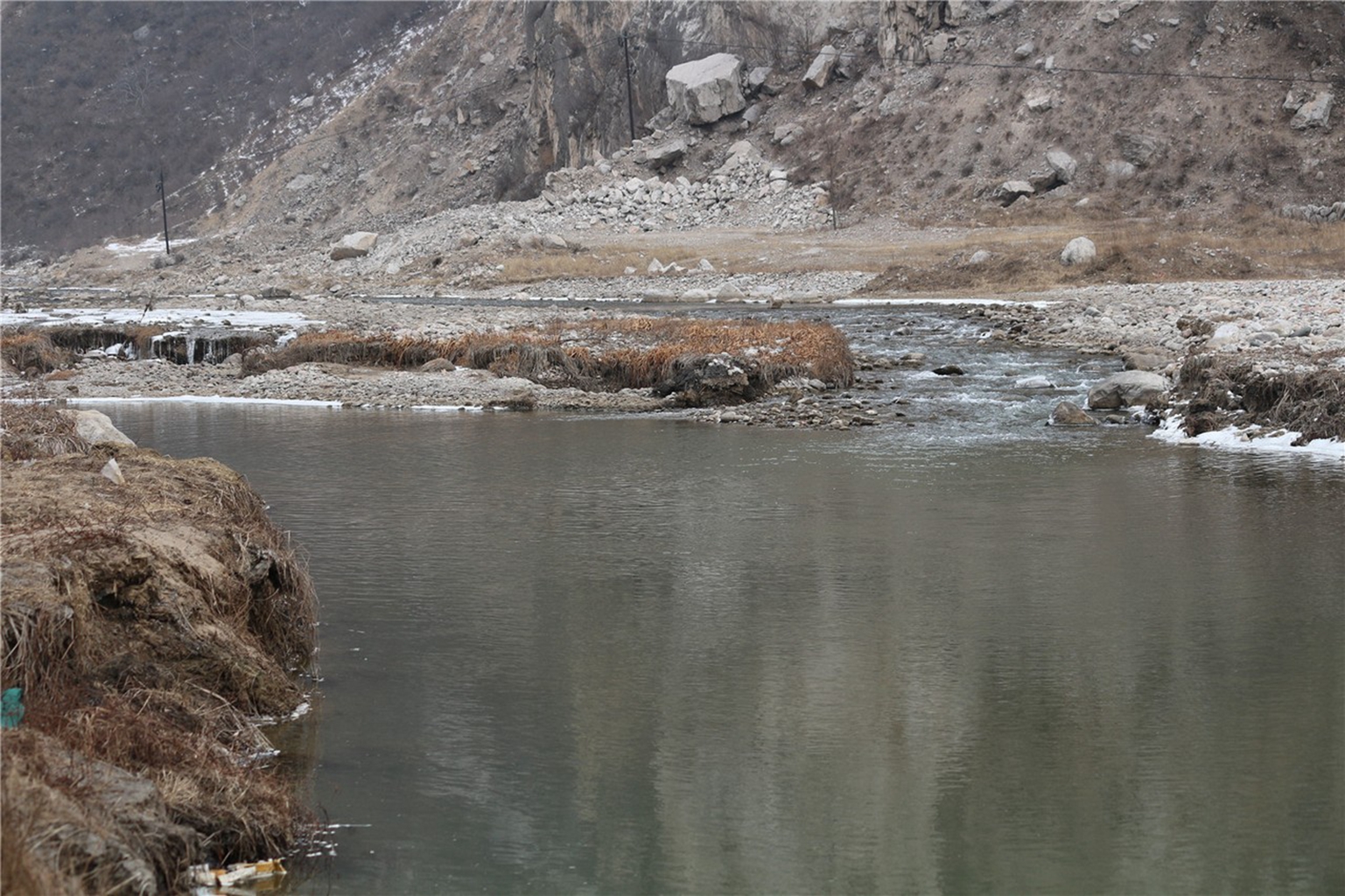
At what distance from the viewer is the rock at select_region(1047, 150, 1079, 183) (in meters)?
56.5

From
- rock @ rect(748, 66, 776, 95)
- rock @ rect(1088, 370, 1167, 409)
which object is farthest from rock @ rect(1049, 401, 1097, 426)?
rock @ rect(748, 66, 776, 95)

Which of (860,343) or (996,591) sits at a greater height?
(860,343)

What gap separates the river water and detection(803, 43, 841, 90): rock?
54.4m

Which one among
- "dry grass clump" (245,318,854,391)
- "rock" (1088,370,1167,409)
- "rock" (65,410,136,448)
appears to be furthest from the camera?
→ "dry grass clump" (245,318,854,391)

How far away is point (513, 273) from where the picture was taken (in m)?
54.2

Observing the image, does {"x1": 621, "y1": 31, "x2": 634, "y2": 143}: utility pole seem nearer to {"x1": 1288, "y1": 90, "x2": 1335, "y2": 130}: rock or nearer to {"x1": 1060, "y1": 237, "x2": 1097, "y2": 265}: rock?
{"x1": 1288, "y1": 90, "x2": 1335, "y2": 130}: rock

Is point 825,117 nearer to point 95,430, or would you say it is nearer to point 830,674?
point 95,430

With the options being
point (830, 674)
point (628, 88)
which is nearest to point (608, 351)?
point (830, 674)

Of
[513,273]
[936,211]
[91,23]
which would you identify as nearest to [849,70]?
[936,211]

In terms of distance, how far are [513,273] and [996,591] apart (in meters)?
43.8

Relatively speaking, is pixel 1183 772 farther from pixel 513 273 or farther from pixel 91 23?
pixel 91 23

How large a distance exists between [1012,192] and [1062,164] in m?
2.53

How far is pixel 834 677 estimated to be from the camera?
9789 millimetres

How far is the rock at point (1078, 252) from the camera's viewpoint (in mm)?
41562
